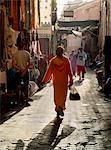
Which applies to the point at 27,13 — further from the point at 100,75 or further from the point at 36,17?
the point at 100,75

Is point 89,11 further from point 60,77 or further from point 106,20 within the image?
point 60,77

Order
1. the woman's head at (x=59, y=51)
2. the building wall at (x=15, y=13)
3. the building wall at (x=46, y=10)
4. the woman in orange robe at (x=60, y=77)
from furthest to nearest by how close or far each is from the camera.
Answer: the building wall at (x=46, y=10) < the building wall at (x=15, y=13) < the woman in orange robe at (x=60, y=77) < the woman's head at (x=59, y=51)

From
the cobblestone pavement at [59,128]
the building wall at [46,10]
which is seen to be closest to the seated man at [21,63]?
the cobblestone pavement at [59,128]

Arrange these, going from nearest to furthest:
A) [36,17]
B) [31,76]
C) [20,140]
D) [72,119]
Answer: [20,140] < [72,119] < [31,76] < [36,17]

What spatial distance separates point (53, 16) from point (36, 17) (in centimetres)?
1585

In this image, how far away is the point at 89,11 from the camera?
2188 inches

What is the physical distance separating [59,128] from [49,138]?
1.14 meters

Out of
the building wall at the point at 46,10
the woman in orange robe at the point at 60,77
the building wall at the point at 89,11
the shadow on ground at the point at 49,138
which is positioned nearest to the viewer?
→ the shadow on ground at the point at 49,138

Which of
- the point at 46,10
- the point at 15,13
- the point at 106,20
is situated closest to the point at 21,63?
the point at 15,13

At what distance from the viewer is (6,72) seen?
1387 cm

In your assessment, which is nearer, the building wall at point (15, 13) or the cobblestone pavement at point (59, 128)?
the cobblestone pavement at point (59, 128)

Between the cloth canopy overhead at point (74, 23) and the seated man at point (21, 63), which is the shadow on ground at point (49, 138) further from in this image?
the cloth canopy overhead at point (74, 23)

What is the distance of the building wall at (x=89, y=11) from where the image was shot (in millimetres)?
52656

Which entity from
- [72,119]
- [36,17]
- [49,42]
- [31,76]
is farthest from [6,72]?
[49,42]
